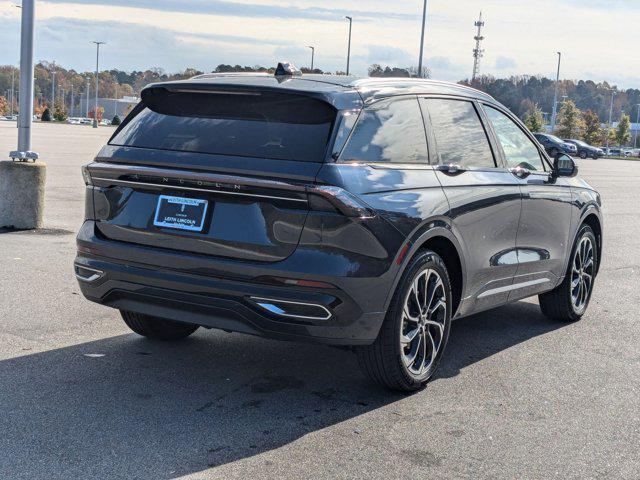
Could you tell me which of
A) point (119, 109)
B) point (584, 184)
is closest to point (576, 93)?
point (119, 109)

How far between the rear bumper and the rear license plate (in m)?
0.15

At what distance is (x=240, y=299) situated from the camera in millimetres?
4555

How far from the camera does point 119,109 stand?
176 meters

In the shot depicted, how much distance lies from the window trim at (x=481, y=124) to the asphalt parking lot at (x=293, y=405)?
1.26 metres

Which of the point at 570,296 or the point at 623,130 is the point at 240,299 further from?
the point at 623,130

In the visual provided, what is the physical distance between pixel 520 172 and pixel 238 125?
2.42m

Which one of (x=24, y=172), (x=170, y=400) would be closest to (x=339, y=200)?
(x=170, y=400)

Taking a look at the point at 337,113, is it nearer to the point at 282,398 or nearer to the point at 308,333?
the point at 308,333

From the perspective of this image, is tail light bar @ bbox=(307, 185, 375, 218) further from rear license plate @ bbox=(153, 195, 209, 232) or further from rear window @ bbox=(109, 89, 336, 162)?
rear license plate @ bbox=(153, 195, 209, 232)

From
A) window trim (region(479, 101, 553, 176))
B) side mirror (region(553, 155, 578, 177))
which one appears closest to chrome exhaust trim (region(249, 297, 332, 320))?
window trim (region(479, 101, 553, 176))

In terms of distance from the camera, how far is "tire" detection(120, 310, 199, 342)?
5.88m

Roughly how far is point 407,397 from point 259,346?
4.20 feet

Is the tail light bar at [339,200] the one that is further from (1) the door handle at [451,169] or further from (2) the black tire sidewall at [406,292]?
(1) the door handle at [451,169]

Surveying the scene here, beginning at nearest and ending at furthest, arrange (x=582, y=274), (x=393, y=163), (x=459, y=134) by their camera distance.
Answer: (x=393, y=163) < (x=459, y=134) < (x=582, y=274)
